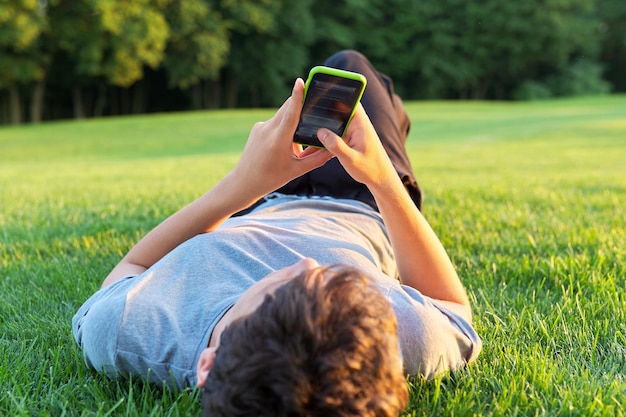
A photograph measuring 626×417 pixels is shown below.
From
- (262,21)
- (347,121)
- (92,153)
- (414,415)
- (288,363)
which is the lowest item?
(92,153)

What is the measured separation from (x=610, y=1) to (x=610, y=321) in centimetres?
4772

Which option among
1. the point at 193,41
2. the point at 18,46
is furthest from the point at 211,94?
the point at 18,46

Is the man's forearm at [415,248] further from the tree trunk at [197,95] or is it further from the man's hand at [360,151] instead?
the tree trunk at [197,95]

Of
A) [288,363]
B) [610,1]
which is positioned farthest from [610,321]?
[610,1]

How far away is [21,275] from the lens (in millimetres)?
2547

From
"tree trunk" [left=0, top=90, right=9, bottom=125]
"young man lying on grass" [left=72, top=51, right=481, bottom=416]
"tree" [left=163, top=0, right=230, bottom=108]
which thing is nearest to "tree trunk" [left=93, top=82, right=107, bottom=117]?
"tree trunk" [left=0, top=90, right=9, bottom=125]

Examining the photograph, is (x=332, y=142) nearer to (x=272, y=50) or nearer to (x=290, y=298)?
(x=290, y=298)

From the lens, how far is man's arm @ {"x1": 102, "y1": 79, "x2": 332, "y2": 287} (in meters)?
1.71

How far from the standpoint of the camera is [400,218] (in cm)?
168

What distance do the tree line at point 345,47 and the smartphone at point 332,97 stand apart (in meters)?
27.5

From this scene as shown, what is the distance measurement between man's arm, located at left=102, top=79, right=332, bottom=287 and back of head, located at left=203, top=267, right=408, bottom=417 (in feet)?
2.00

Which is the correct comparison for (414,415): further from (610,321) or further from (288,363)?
(610,321)

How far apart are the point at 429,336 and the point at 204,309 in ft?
1.96

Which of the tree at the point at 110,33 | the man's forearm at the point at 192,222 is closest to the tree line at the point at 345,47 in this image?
the tree at the point at 110,33
